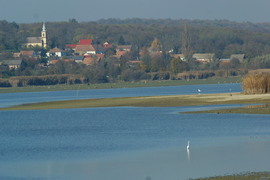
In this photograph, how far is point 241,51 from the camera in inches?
6860

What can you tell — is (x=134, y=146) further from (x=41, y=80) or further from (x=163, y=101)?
(x=41, y=80)

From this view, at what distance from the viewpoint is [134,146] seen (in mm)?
36969

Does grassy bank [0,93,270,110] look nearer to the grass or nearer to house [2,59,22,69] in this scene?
the grass

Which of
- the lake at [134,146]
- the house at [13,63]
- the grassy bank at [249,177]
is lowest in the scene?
the house at [13,63]

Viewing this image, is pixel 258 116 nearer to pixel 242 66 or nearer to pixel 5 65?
pixel 242 66

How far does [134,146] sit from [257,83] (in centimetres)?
2752

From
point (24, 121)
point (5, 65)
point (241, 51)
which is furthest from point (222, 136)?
→ point (241, 51)

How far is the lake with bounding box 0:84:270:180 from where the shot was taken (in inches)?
1175

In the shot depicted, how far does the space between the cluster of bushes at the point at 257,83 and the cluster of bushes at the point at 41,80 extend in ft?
209

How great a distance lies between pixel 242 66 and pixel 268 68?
28.4ft

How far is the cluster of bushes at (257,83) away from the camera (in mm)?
61844

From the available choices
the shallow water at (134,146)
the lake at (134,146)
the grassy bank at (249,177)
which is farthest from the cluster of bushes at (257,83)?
the grassy bank at (249,177)

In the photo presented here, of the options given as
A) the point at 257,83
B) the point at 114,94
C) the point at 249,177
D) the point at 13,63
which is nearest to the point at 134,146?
the point at 249,177

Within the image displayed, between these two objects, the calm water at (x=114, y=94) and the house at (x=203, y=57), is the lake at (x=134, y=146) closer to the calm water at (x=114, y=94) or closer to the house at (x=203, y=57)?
the calm water at (x=114, y=94)
